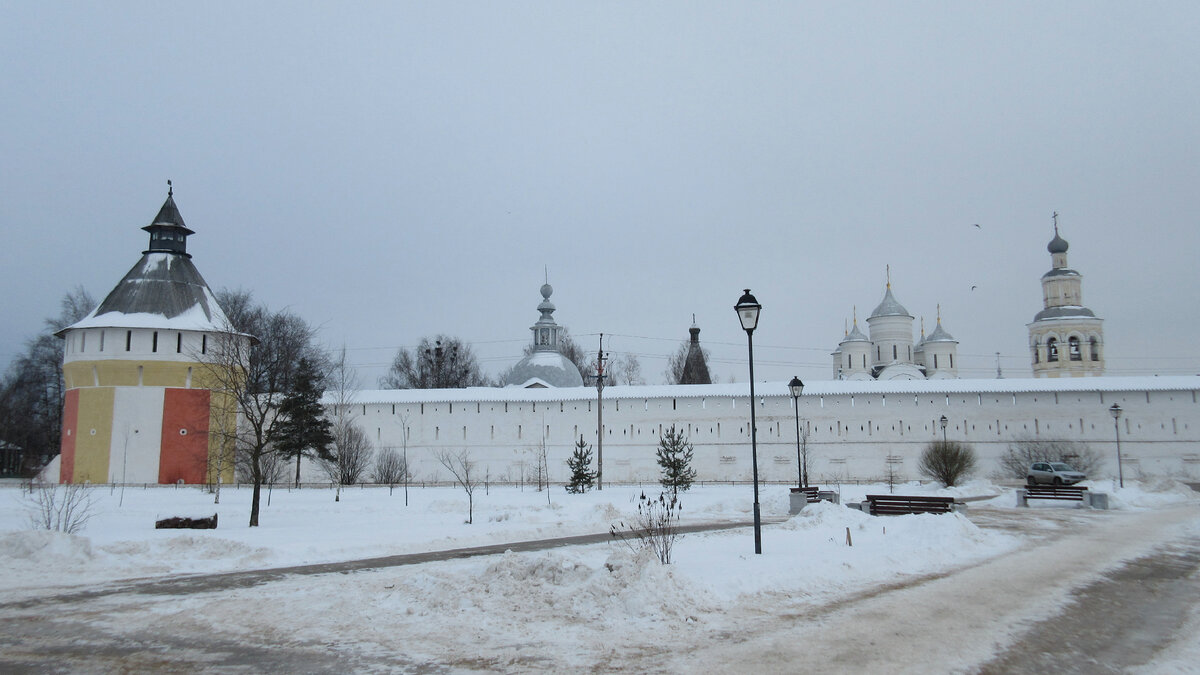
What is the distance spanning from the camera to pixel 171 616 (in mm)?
6918

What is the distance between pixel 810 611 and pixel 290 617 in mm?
4353

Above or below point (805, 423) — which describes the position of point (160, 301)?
above

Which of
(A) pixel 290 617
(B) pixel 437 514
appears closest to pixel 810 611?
(A) pixel 290 617

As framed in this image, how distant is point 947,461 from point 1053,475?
298 centimetres

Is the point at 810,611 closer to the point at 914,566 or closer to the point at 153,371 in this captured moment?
the point at 914,566

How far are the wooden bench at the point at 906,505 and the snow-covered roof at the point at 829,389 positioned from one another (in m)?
14.6

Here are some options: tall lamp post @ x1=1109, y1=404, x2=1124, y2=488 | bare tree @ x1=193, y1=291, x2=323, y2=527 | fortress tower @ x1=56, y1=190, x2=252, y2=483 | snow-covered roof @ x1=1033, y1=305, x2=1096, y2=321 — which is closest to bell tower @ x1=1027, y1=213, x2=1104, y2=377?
snow-covered roof @ x1=1033, y1=305, x2=1096, y2=321

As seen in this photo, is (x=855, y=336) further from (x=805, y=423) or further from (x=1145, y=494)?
(x=1145, y=494)

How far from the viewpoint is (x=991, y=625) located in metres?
6.42

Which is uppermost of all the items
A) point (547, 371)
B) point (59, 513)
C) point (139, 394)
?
point (547, 371)

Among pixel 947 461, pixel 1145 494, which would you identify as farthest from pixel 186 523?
pixel 1145 494

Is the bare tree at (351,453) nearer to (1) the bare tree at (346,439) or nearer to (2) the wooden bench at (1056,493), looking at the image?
(1) the bare tree at (346,439)

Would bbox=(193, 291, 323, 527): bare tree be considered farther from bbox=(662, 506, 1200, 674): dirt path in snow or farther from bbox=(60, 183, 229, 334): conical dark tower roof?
bbox=(662, 506, 1200, 674): dirt path in snow

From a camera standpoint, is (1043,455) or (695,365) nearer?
(1043,455)
